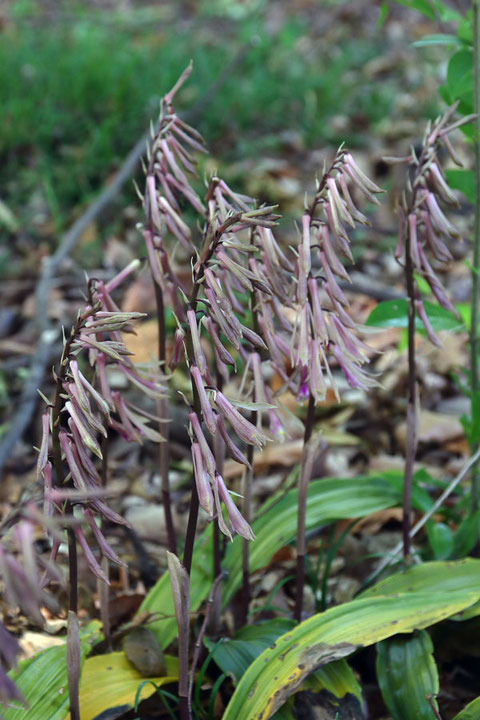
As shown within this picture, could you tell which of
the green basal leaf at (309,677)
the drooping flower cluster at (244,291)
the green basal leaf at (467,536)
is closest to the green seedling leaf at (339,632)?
the green basal leaf at (309,677)

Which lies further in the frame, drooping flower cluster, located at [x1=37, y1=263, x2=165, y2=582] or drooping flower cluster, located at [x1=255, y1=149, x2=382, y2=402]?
drooping flower cluster, located at [x1=255, y1=149, x2=382, y2=402]

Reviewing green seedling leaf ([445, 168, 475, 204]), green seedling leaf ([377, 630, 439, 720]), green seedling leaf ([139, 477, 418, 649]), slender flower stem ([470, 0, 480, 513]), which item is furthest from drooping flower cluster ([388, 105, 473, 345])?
green seedling leaf ([377, 630, 439, 720])

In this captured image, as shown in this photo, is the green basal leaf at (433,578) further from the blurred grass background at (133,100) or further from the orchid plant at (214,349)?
the blurred grass background at (133,100)

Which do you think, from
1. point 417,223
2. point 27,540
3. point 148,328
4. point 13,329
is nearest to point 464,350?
point 148,328

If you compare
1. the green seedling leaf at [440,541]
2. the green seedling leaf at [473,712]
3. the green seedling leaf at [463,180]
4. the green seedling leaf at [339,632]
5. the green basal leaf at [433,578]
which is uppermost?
the green seedling leaf at [463,180]

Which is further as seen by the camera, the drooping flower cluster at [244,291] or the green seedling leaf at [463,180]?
the green seedling leaf at [463,180]

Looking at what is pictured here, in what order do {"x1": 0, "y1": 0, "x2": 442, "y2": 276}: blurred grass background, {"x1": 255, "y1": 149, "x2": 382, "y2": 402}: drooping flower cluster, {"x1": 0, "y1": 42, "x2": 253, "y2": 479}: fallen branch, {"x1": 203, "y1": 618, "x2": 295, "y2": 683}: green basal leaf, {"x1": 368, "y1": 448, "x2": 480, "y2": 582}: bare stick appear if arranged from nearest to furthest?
{"x1": 255, "y1": 149, "x2": 382, "y2": 402}: drooping flower cluster → {"x1": 203, "y1": 618, "x2": 295, "y2": 683}: green basal leaf → {"x1": 368, "y1": 448, "x2": 480, "y2": 582}: bare stick → {"x1": 0, "y1": 42, "x2": 253, "y2": 479}: fallen branch → {"x1": 0, "y1": 0, "x2": 442, "y2": 276}: blurred grass background

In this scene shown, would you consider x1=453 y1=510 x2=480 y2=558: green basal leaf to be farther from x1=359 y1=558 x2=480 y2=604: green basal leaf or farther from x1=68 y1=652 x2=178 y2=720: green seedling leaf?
x1=68 y1=652 x2=178 y2=720: green seedling leaf

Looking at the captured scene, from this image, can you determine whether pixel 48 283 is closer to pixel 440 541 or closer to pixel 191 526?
pixel 440 541
